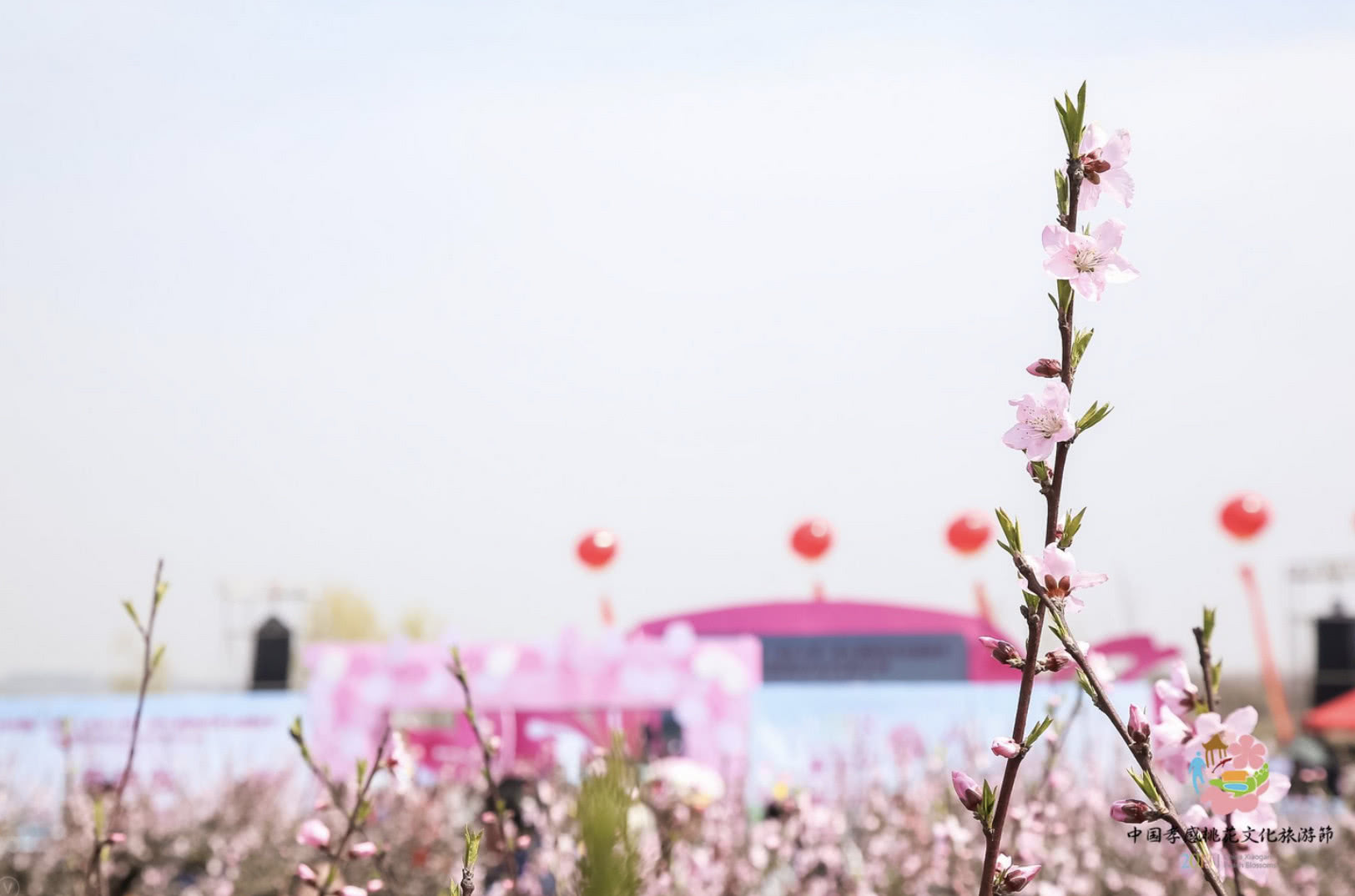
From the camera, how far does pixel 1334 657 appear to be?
910 inches

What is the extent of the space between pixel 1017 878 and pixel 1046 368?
1.83 feet

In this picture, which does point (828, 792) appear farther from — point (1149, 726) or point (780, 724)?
point (1149, 726)

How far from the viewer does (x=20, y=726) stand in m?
17.2

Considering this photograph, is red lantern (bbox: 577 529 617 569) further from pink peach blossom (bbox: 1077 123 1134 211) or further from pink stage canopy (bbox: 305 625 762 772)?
pink peach blossom (bbox: 1077 123 1134 211)

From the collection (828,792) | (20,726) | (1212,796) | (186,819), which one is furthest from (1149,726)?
(20,726)

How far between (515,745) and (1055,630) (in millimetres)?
13975

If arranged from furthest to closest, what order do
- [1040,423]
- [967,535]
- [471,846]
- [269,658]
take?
[269,658] < [967,535] < [1040,423] < [471,846]

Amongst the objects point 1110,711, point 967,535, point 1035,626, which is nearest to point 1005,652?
point 1035,626

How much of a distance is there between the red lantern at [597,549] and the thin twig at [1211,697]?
1829 cm

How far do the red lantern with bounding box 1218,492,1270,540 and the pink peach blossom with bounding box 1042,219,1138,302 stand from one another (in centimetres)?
1960

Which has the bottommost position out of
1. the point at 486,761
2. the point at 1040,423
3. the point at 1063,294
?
the point at 486,761

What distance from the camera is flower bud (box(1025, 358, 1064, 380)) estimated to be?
1.52m

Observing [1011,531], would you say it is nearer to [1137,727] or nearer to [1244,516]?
[1137,727]

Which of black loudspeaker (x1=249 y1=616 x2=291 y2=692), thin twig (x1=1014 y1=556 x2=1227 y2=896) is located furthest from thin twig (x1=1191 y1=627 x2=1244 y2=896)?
black loudspeaker (x1=249 y1=616 x2=291 y2=692)
